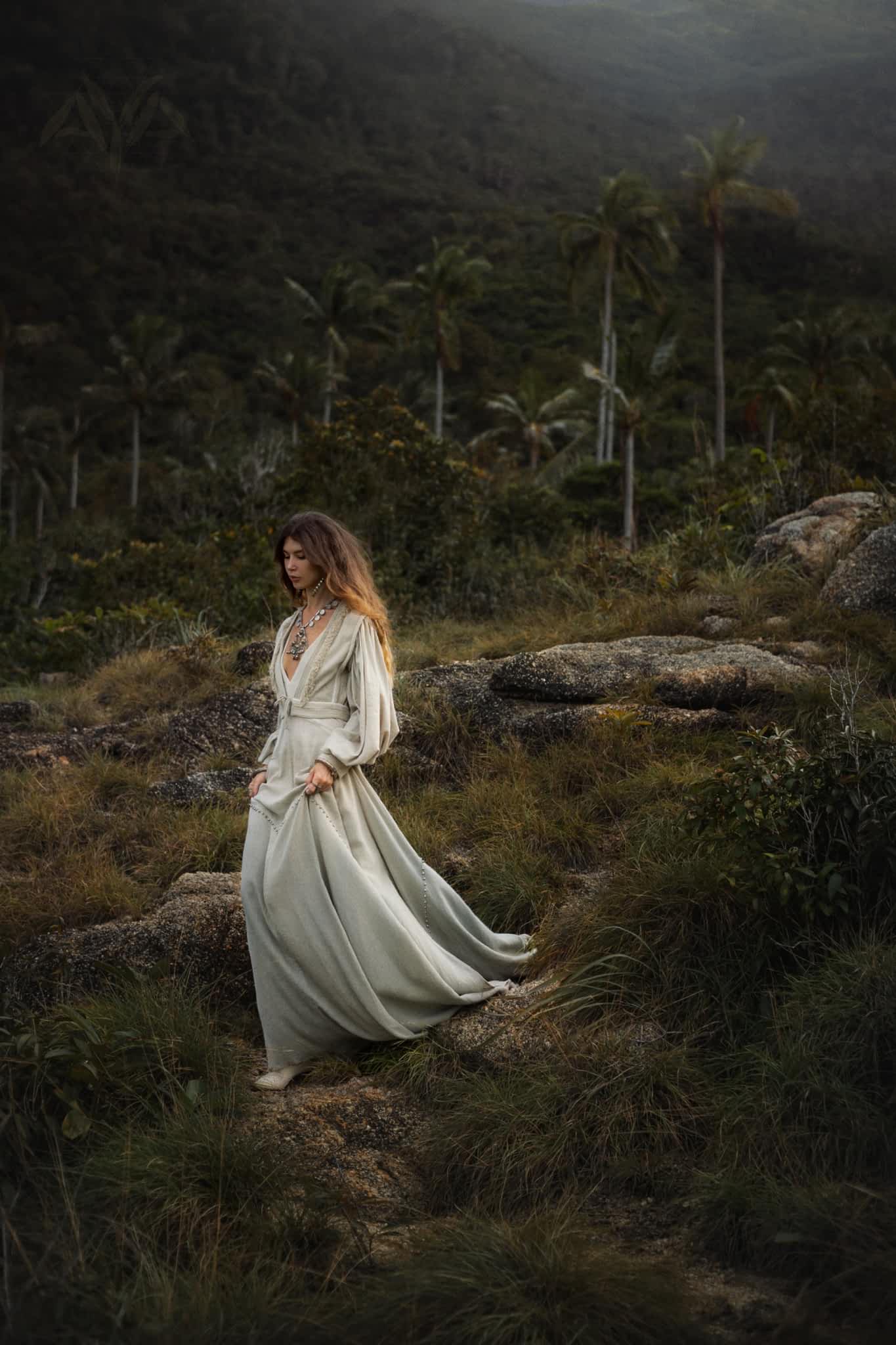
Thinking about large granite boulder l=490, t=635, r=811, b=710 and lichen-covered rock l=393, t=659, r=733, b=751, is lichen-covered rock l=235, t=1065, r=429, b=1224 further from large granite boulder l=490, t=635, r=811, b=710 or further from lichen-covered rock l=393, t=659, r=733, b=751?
large granite boulder l=490, t=635, r=811, b=710

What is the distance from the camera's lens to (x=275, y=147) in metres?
41.9

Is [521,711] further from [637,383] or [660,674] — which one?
[637,383]

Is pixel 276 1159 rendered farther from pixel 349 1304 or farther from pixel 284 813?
pixel 284 813

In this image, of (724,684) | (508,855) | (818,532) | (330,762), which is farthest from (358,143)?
(330,762)

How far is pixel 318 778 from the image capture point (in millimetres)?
3715

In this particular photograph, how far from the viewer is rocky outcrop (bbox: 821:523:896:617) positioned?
7.30 metres

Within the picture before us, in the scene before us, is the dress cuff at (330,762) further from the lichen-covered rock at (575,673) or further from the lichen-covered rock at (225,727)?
the lichen-covered rock at (225,727)

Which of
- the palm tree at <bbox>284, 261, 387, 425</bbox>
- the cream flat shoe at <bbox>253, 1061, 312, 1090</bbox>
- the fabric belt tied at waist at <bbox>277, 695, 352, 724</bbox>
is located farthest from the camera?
the palm tree at <bbox>284, 261, 387, 425</bbox>

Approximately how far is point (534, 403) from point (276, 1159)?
3550 cm

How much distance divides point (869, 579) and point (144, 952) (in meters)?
5.30

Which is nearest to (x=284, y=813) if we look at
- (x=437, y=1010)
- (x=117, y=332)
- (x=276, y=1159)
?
(x=437, y=1010)

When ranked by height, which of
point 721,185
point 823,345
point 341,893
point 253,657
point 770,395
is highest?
point 721,185

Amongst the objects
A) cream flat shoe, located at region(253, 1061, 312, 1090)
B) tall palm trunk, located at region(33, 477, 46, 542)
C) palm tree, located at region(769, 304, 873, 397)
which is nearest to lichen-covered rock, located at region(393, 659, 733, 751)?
cream flat shoe, located at region(253, 1061, 312, 1090)

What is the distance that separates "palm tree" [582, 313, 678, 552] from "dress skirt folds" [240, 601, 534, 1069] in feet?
63.8
